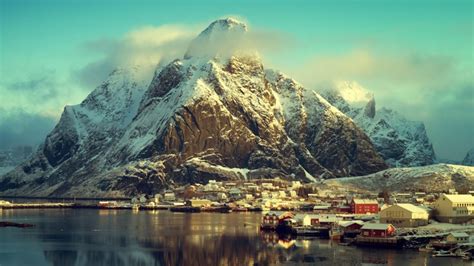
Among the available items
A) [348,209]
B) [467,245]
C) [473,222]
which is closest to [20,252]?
[467,245]

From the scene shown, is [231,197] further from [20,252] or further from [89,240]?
[20,252]

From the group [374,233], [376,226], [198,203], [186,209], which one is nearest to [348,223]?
[376,226]

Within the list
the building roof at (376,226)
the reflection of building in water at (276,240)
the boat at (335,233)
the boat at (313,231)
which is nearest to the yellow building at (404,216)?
the boat at (335,233)

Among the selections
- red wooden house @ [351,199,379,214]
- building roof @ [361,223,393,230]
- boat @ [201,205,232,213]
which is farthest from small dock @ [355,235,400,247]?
boat @ [201,205,232,213]

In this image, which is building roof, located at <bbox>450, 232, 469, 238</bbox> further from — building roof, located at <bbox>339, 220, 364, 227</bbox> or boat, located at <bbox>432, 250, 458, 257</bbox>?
building roof, located at <bbox>339, 220, 364, 227</bbox>

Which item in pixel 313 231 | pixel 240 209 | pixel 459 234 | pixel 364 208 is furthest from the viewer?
pixel 240 209

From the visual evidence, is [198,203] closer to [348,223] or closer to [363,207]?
[363,207]

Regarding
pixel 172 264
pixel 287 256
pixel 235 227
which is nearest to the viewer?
pixel 172 264
